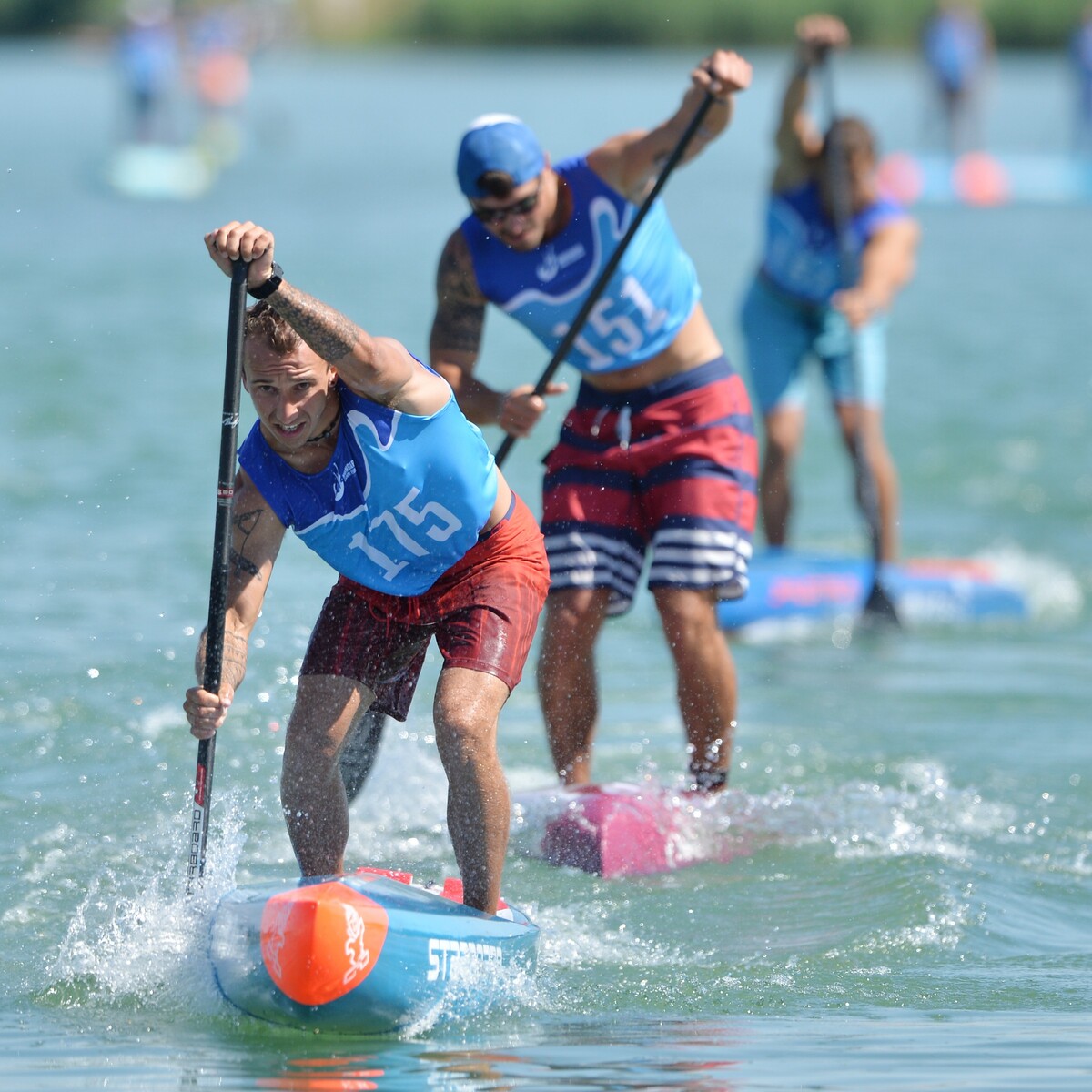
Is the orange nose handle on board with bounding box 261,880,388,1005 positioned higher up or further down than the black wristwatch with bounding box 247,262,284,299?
further down

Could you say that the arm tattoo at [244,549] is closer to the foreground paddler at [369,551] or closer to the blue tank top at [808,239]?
the foreground paddler at [369,551]

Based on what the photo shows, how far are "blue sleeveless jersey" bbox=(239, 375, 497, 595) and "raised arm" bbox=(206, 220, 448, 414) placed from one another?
99 millimetres

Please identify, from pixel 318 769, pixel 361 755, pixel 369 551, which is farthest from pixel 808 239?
pixel 318 769

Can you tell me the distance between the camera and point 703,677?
6.12m

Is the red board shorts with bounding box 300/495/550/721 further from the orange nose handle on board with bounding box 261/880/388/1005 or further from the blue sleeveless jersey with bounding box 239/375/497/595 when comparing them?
the orange nose handle on board with bounding box 261/880/388/1005

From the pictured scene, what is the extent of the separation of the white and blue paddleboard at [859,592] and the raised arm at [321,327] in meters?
4.73

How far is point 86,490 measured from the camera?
38.7 ft

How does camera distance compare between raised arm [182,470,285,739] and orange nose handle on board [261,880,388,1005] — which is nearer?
orange nose handle on board [261,880,388,1005]

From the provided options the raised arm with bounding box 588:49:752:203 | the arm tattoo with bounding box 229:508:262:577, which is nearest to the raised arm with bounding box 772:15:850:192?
the raised arm with bounding box 588:49:752:203

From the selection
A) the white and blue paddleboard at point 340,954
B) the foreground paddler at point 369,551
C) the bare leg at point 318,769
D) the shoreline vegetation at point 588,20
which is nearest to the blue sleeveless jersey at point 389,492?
the foreground paddler at point 369,551

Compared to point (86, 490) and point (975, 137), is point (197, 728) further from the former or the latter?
point (975, 137)

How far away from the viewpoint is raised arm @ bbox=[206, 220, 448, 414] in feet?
14.4

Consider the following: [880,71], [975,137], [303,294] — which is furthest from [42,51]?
[303,294]

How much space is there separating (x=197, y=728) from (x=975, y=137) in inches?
1003
